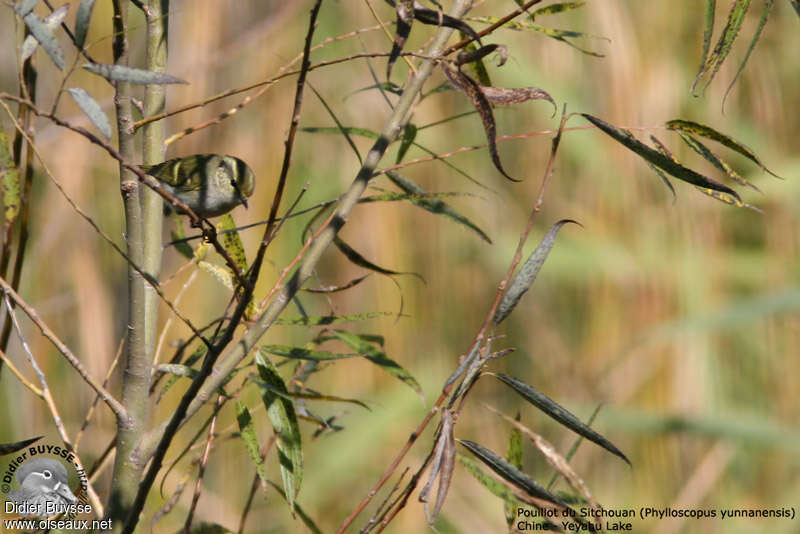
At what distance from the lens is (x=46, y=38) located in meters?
0.37

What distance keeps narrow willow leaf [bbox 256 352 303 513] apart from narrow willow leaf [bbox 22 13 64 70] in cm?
24

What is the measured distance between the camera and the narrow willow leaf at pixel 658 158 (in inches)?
18.0

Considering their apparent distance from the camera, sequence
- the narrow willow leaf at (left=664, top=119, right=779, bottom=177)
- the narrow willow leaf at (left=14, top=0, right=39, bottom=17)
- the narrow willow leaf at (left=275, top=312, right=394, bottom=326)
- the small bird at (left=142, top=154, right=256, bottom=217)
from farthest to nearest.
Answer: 1. the small bird at (left=142, top=154, right=256, bottom=217)
2. the narrow willow leaf at (left=275, top=312, right=394, bottom=326)
3. the narrow willow leaf at (left=664, top=119, right=779, bottom=177)
4. the narrow willow leaf at (left=14, top=0, right=39, bottom=17)

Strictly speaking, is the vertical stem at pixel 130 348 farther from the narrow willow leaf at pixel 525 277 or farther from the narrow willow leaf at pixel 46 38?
the narrow willow leaf at pixel 525 277

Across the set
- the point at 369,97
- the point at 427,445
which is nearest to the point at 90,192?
the point at 369,97

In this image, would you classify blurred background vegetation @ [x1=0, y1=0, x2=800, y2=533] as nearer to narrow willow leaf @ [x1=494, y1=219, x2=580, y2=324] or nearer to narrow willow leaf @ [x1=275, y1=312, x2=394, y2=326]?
narrow willow leaf @ [x1=275, y1=312, x2=394, y2=326]

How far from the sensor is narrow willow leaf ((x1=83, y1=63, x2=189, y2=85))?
1.24 feet

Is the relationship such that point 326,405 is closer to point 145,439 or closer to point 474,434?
point 474,434

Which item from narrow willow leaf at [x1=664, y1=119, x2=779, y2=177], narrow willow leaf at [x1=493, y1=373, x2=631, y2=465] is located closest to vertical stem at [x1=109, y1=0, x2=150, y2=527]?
narrow willow leaf at [x1=493, y1=373, x2=631, y2=465]

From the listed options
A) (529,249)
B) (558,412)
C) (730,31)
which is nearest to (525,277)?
(558,412)

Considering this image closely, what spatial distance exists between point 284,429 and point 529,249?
153 cm

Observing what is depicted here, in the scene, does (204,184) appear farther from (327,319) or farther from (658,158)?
(658,158)

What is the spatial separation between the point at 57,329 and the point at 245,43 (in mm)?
792

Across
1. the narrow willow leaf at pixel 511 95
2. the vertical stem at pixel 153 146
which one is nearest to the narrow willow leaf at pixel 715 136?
the narrow willow leaf at pixel 511 95
